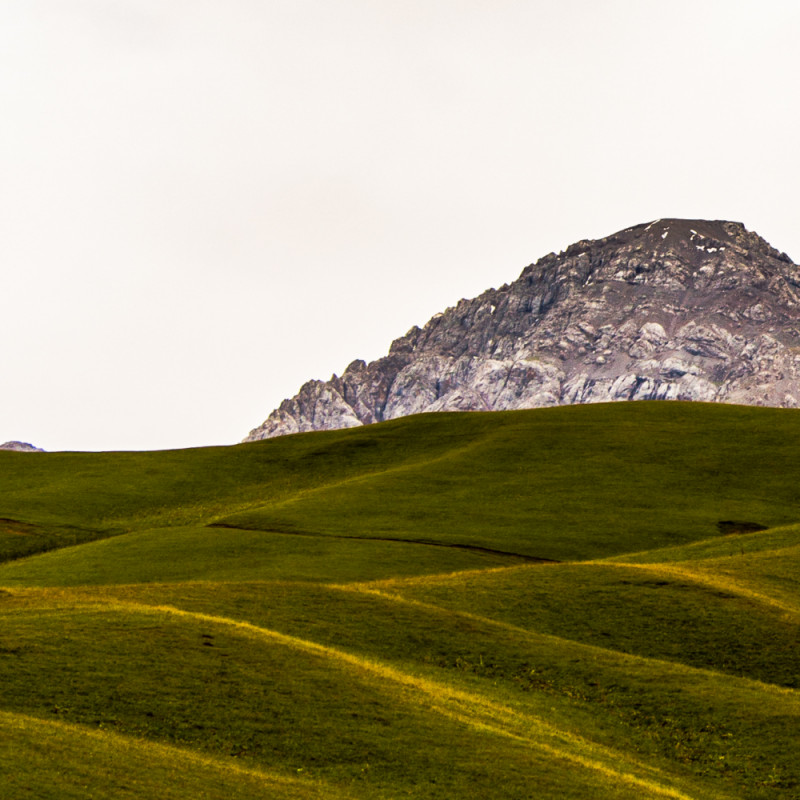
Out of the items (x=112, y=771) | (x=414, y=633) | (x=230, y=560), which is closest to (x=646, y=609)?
(x=414, y=633)

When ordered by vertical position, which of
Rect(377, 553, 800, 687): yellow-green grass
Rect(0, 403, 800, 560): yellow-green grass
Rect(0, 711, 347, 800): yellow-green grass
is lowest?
Rect(0, 711, 347, 800): yellow-green grass

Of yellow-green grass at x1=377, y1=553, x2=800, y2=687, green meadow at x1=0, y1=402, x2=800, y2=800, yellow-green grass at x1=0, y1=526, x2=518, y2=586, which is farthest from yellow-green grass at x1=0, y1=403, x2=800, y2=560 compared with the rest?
yellow-green grass at x1=377, y1=553, x2=800, y2=687

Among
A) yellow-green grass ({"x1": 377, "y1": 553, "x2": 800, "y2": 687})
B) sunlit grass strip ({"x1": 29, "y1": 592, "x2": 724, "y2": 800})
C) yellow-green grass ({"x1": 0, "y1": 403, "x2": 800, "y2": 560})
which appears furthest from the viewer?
yellow-green grass ({"x1": 0, "y1": 403, "x2": 800, "y2": 560})

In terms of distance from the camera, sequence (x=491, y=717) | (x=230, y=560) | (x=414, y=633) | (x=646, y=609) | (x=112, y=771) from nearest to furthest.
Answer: (x=112, y=771)
(x=491, y=717)
(x=414, y=633)
(x=646, y=609)
(x=230, y=560)

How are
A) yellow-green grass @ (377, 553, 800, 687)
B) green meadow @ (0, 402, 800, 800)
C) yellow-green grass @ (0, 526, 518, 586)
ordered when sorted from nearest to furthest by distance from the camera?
green meadow @ (0, 402, 800, 800) → yellow-green grass @ (377, 553, 800, 687) → yellow-green grass @ (0, 526, 518, 586)

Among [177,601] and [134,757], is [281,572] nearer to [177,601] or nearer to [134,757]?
[177,601]

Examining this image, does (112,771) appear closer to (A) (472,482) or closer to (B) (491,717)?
(B) (491,717)

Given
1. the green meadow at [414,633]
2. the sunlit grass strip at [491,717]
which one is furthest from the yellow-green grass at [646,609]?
the sunlit grass strip at [491,717]

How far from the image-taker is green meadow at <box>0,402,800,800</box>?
111 feet

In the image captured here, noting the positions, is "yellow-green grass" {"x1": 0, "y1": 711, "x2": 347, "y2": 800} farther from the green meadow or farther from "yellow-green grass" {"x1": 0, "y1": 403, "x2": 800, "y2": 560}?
"yellow-green grass" {"x1": 0, "y1": 403, "x2": 800, "y2": 560}

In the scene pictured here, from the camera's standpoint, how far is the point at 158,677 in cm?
3884

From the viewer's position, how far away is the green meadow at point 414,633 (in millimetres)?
33906

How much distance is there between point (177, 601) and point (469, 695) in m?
17.6

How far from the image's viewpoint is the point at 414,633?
51000 millimetres
